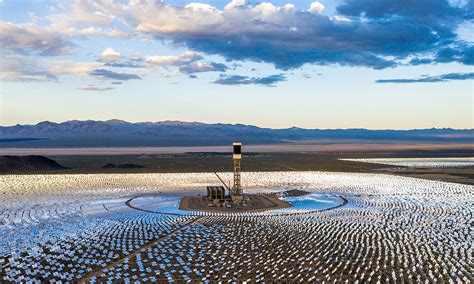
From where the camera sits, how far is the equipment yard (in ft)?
88.4

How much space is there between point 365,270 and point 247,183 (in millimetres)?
48928

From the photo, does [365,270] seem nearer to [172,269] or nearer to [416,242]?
[416,242]

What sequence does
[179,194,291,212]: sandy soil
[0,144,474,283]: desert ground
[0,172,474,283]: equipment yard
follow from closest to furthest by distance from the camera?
[0,144,474,283]: desert ground < [0,172,474,283]: equipment yard < [179,194,291,212]: sandy soil

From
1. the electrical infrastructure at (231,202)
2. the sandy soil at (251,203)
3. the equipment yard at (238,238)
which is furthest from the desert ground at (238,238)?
the electrical infrastructure at (231,202)

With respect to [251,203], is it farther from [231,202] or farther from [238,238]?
[238,238]

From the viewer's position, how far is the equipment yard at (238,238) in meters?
27.0

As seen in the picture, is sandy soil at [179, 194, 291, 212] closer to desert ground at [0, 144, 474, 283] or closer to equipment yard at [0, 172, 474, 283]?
desert ground at [0, 144, 474, 283]

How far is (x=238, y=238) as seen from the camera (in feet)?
116

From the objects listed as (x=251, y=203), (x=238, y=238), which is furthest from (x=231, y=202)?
(x=238, y=238)

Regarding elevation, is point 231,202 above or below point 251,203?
above

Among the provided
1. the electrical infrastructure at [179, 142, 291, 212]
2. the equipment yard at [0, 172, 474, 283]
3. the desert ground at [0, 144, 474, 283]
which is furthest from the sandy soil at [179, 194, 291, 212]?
the equipment yard at [0, 172, 474, 283]

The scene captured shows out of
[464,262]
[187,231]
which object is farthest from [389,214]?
[187,231]

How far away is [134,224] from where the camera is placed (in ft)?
134

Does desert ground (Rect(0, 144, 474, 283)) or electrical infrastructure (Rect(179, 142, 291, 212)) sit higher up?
electrical infrastructure (Rect(179, 142, 291, 212))
